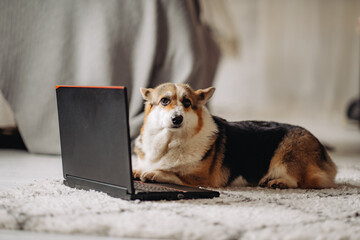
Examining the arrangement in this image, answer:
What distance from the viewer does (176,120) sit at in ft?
5.21

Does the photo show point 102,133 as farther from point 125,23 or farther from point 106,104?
point 125,23

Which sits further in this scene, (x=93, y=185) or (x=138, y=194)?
(x=93, y=185)

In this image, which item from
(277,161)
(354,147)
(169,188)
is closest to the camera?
(169,188)

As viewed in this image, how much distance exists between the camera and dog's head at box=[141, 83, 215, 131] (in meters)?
1.60

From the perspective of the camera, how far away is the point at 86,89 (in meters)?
1.43

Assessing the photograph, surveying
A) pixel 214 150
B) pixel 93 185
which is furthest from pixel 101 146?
pixel 214 150

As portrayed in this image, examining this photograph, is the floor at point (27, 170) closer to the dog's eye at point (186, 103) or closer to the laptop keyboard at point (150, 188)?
the laptop keyboard at point (150, 188)

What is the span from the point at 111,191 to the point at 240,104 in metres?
4.94

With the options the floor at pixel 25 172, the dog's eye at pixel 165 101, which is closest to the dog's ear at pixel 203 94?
the dog's eye at pixel 165 101

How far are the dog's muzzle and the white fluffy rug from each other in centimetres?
30

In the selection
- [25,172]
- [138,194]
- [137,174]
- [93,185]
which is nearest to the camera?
[138,194]

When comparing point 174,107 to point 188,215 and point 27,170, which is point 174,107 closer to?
point 188,215

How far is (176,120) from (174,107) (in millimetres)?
57

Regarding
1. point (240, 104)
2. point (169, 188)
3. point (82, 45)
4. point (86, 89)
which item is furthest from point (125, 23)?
point (240, 104)
